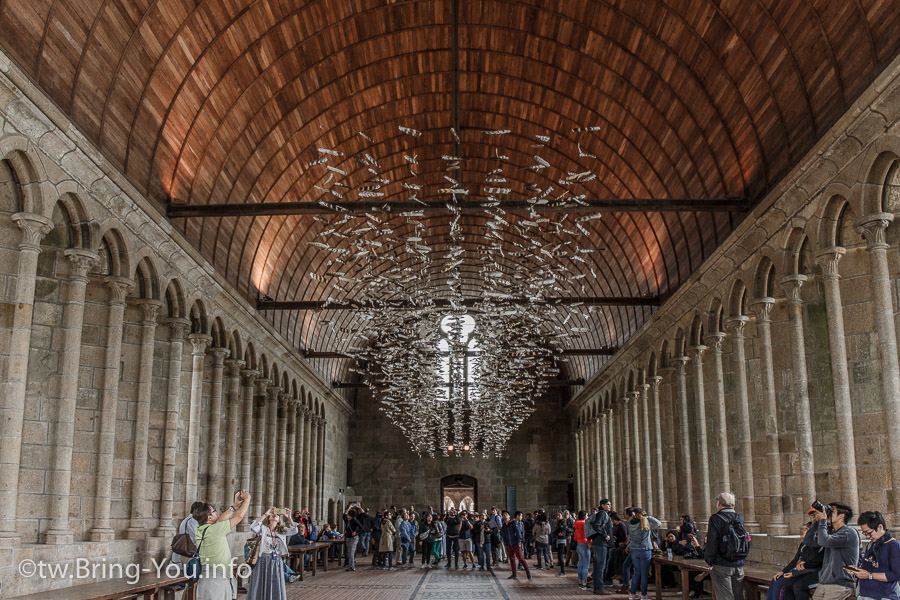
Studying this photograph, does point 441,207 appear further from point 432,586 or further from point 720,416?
point 432,586

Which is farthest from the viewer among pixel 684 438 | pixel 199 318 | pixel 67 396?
pixel 684 438

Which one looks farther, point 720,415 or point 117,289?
point 720,415

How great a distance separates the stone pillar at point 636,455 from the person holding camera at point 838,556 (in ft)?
60.2

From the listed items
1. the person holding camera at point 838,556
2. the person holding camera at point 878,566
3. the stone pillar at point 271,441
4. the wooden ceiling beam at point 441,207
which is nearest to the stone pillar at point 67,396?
the wooden ceiling beam at point 441,207

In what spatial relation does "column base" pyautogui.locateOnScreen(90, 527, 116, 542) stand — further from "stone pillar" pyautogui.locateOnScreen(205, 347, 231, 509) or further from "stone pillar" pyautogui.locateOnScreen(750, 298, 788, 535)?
"stone pillar" pyautogui.locateOnScreen(750, 298, 788, 535)

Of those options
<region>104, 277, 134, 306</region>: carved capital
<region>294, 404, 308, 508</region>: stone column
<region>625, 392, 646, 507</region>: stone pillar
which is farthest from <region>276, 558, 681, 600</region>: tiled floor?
<region>294, 404, 308, 508</region>: stone column

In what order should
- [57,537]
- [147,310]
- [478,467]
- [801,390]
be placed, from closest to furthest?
[57,537] < [801,390] < [147,310] < [478,467]

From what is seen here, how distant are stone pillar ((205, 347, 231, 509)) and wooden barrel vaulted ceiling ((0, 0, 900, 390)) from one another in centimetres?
233

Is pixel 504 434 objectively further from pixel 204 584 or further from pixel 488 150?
pixel 204 584

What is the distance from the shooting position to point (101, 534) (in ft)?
44.9

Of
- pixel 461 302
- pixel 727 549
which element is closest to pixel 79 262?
pixel 727 549

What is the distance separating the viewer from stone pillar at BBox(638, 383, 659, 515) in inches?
1024

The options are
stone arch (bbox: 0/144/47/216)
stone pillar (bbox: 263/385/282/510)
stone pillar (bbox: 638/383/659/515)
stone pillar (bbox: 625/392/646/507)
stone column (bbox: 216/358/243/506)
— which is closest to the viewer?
stone arch (bbox: 0/144/47/216)

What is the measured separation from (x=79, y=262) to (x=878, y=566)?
37.0 ft
